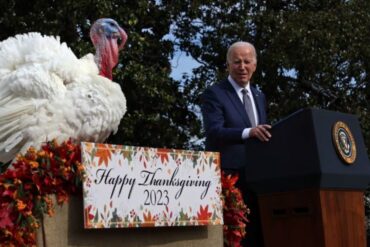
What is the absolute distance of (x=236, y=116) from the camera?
360cm

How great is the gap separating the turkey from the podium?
2.38 feet

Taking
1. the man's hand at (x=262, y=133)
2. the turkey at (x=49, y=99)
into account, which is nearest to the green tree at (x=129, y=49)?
the turkey at (x=49, y=99)

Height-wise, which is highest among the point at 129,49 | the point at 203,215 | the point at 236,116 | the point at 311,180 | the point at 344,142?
the point at 129,49

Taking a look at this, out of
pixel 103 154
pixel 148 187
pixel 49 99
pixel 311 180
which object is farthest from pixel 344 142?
pixel 49 99

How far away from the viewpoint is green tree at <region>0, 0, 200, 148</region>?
923 cm

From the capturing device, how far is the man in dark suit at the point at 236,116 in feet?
11.5

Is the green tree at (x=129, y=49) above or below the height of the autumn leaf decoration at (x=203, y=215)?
above

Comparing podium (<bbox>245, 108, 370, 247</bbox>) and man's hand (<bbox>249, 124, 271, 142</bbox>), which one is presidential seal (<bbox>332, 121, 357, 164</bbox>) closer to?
podium (<bbox>245, 108, 370, 247</bbox>)

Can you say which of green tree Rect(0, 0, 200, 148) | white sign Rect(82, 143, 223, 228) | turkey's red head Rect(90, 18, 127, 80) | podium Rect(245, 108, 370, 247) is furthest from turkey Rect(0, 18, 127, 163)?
green tree Rect(0, 0, 200, 148)

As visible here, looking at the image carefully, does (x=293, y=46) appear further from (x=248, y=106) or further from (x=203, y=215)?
(x=203, y=215)

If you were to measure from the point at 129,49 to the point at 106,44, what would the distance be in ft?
18.8

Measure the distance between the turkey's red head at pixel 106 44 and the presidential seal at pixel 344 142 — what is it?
1387 mm

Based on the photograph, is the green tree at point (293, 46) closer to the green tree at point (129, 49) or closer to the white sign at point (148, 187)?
the green tree at point (129, 49)

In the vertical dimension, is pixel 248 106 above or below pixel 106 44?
below
